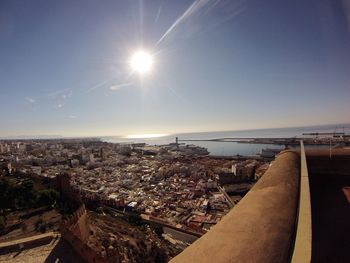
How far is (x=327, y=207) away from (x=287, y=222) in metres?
1.50

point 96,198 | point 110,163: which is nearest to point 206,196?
point 96,198

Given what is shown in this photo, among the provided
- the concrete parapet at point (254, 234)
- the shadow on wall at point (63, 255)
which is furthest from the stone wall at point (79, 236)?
the concrete parapet at point (254, 234)

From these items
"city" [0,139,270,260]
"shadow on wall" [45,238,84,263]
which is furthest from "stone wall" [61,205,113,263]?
"city" [0,139,270,260]

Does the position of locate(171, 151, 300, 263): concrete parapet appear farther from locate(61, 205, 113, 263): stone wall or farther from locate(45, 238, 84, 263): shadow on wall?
locate(45, 238, 84, 263): shadow on wall

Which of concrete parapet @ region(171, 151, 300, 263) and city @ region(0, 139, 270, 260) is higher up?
concrete parapet @ region(171, 151, 300, 263)

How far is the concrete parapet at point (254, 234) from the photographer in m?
1.20

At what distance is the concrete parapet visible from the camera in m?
1.20

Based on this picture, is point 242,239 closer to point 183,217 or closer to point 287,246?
point 287,246

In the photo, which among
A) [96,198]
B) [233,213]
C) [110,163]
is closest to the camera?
[233,213]

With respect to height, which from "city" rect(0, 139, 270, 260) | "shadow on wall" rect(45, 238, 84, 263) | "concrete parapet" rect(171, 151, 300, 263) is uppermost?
"concrete parapet" rect(171, 151, 300, 263)

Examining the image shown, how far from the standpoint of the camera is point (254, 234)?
137cm

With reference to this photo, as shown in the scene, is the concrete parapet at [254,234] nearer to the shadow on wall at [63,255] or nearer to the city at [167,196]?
the shadow on wall at [63,255]

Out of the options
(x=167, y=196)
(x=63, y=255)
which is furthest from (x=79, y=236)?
(x=167, y=196)

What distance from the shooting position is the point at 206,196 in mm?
19281
